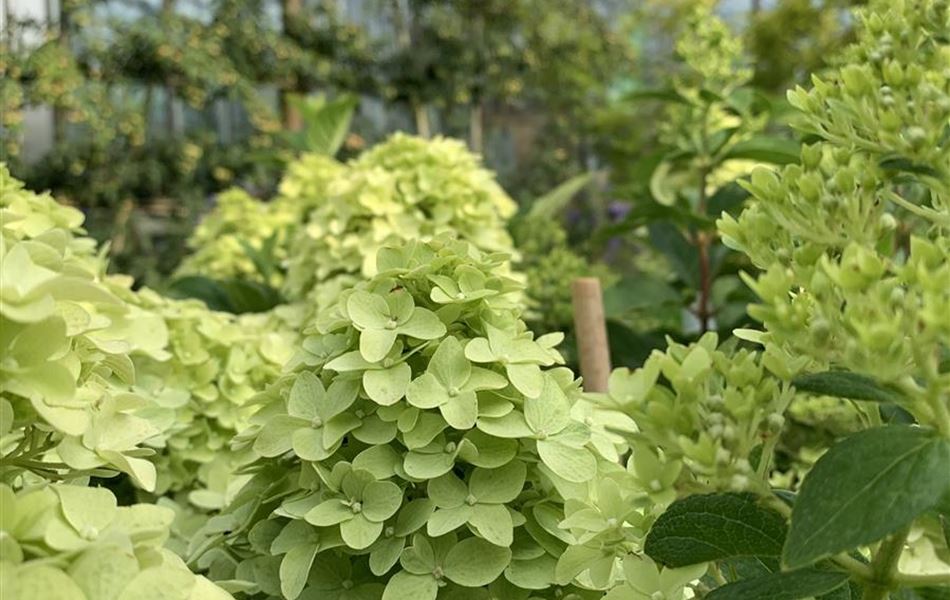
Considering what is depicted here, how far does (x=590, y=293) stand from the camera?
0.82 meters

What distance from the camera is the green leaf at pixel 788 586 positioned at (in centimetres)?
38

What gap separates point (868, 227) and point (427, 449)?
24 cm

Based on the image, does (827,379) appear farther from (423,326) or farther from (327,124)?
(327,124)

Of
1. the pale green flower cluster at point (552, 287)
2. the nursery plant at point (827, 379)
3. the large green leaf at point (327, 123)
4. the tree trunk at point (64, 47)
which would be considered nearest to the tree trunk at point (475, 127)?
the tree trunk at point (64, 47)

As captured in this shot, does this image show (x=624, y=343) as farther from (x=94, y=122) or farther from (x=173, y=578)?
(x=94, y=122)

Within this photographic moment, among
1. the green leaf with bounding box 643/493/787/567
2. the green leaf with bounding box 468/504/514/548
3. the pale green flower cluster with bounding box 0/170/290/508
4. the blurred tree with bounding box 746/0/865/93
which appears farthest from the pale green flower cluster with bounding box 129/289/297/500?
the blurred tree with bounding box 746/0/865/93

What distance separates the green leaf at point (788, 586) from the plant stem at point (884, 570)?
0.02m

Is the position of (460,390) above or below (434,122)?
above

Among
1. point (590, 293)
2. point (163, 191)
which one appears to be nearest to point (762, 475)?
point (590, 293)

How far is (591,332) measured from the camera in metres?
0.82

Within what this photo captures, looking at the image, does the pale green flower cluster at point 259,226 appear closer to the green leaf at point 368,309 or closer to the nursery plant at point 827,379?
the green leaf at point 368,309

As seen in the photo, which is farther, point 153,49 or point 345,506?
point 153,49

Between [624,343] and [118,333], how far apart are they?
0.69 meters

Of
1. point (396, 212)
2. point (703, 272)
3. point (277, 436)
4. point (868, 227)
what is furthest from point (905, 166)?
point (703, 272)
